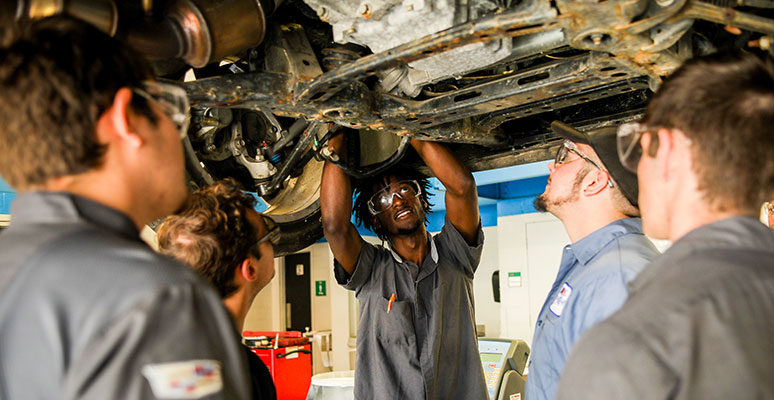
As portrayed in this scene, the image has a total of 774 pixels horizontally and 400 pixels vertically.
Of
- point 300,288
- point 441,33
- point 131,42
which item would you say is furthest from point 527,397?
point 300,288

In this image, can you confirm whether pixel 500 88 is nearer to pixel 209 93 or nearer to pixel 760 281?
pixel 209 93

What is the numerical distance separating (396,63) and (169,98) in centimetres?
66

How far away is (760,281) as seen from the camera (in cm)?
85

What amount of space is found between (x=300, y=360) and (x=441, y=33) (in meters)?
5.36

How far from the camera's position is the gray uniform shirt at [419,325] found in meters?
2.35

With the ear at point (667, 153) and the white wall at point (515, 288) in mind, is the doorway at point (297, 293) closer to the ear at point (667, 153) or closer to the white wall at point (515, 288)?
the white wall at point (515, 288)

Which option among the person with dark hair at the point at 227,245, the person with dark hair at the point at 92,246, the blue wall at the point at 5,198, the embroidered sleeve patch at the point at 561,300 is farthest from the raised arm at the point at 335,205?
the blue wall at the point at 5,198

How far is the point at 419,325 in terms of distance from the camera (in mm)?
2434

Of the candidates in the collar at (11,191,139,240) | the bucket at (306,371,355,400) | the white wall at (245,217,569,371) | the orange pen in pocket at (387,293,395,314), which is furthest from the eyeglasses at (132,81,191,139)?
the white wall at (245,217,569,371)

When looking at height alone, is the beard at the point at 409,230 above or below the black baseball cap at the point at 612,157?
below

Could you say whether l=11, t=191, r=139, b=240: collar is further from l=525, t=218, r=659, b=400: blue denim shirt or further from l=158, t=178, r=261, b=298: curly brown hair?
l=525, t=218, r=659, b=400: blue denim shirt

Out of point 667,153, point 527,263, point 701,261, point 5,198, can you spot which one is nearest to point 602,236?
point 667,153

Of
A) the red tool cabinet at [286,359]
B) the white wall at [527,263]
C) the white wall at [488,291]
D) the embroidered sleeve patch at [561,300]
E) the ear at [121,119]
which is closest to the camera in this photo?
the ear at [121,119]

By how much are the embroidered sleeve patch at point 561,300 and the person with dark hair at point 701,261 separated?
0.59 meters
